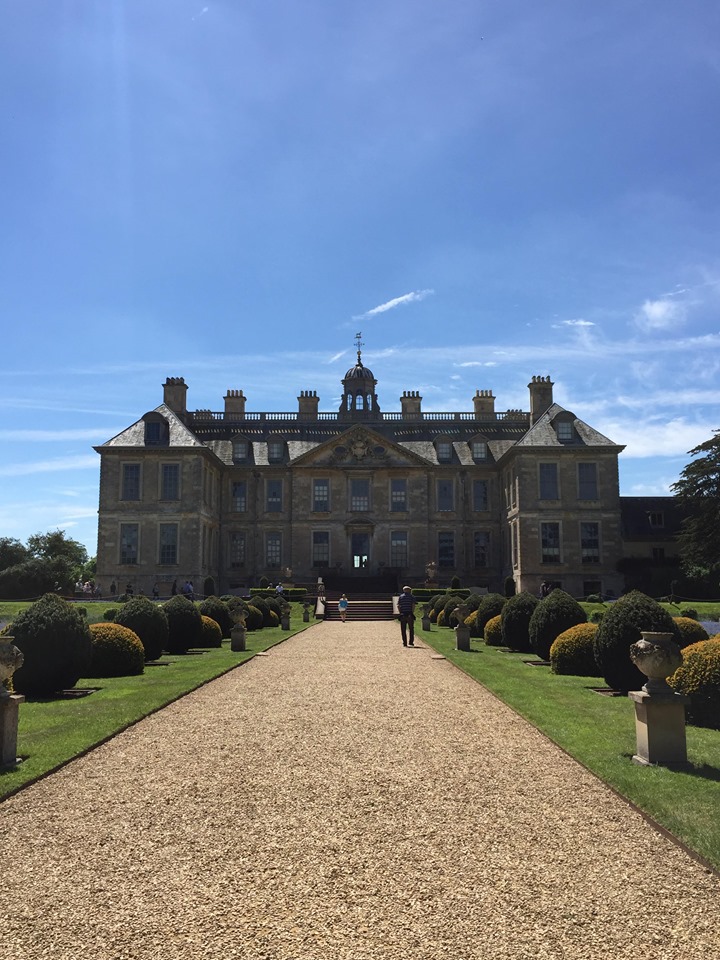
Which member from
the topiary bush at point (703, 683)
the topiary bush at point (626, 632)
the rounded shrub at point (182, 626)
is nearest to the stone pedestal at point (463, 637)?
the rounded shrub at point (182, 626)

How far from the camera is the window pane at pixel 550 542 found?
4256cm

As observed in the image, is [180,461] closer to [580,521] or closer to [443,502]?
[443,502]

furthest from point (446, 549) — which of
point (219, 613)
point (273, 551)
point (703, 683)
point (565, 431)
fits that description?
point (703, 683)

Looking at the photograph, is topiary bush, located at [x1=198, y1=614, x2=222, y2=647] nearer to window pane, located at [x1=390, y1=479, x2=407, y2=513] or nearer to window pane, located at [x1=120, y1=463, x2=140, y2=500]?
window pane, located at [x1=120, y1=463, x2=140, y2=500]

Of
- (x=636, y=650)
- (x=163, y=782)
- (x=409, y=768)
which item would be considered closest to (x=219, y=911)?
(x=163, y=782)

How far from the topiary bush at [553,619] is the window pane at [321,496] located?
3029 cm

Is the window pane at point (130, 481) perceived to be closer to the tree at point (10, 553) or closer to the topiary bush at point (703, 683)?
the tree at point (10, 553)

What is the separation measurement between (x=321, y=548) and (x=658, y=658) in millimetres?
39947

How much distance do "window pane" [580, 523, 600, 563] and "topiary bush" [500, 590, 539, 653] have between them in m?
23.5

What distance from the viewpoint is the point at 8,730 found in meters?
7.95

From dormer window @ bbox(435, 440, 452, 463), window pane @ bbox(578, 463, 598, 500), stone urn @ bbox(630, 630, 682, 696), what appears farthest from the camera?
dormer window @ bbox(435, 440, 452, 463)

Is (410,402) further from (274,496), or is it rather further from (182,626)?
(182,626)

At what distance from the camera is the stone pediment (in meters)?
47.6

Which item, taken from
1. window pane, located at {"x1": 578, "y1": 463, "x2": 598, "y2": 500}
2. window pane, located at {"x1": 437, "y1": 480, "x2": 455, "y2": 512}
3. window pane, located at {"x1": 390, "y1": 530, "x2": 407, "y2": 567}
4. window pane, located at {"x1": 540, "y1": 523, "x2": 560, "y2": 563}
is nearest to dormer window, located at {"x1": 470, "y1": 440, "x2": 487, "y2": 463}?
window pane, located at {"x1": 437, "y1": 480, "x2": 455, "y2": 512}
